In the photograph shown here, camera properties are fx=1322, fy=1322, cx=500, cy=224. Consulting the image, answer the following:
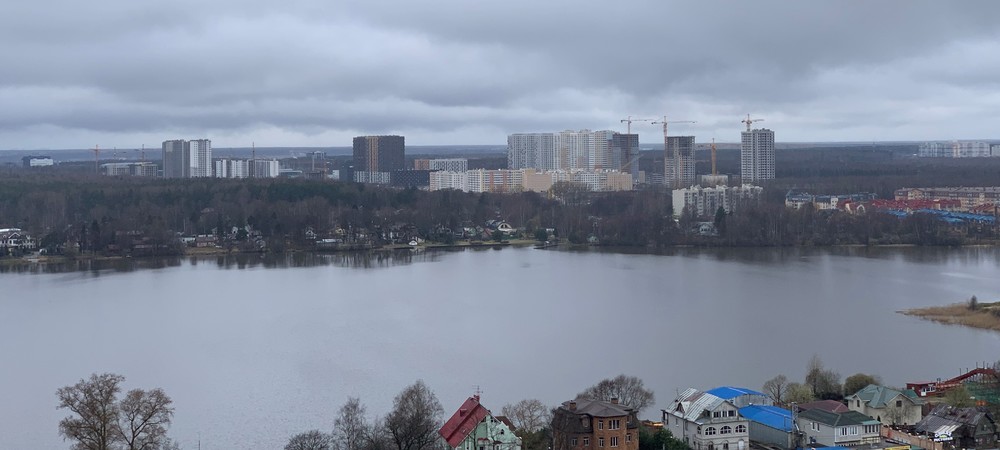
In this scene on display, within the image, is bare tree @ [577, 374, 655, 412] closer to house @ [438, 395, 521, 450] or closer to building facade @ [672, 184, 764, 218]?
house @ [438, 395, 521, 450]

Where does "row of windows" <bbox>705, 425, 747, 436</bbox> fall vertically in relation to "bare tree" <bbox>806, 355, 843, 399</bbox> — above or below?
below

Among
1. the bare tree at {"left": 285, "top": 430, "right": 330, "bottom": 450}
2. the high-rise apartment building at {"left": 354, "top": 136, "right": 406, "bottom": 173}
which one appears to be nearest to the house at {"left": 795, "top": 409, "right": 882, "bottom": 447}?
the bare tree at {"left": 285, "top": 430, "right": 330, "bottom": 450}

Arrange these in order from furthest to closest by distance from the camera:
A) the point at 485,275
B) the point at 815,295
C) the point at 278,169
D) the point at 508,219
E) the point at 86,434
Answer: the point at 278,169 < the point at 508,219 < the point at 485,275 < the point at 815,295 < the point at 86,434

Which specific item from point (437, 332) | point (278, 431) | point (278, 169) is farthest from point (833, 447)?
point (278, 169)

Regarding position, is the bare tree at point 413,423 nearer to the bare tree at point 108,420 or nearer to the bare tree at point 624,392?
the bare tree at point 624,392

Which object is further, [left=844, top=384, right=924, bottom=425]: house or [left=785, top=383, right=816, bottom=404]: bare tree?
[left=785, top=383, right=816, bottom=404]: bare tree

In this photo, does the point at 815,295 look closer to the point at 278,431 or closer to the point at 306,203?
the point at 278,431

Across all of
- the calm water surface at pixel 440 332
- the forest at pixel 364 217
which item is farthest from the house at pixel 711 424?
the forest at pixel 364 217
